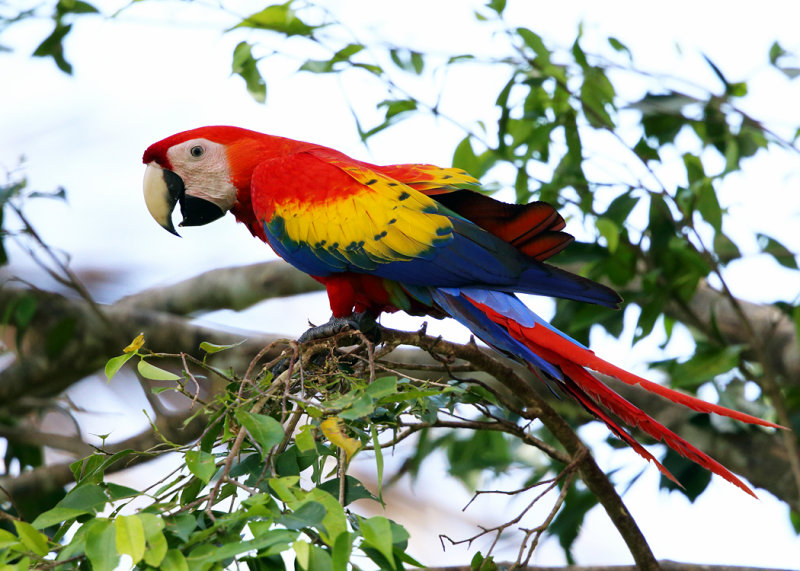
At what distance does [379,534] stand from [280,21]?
144 cm

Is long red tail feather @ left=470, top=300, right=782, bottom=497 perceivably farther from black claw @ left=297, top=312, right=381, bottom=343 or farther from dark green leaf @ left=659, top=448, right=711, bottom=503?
dark green leaf @ left=659, top=448, right=711, bottom=503

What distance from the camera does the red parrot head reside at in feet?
5.73

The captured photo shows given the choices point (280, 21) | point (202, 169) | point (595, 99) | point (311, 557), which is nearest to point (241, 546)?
point (311, 557)

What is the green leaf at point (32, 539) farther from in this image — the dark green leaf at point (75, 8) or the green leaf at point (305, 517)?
the dark green leaf at point (75, 8)

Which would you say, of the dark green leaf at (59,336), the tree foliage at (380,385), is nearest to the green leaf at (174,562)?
the tree foliage at (380,385)

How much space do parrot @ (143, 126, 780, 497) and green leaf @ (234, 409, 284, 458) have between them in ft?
1.66

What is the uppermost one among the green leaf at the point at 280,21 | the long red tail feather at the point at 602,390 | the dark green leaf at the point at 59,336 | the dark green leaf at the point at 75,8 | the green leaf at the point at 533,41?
the green leaf at the point at 533,41

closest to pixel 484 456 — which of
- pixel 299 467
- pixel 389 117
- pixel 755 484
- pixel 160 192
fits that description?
→ pixel 755 484

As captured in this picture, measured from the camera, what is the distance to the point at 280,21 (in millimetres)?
1861

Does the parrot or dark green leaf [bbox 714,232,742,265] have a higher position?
the parrot

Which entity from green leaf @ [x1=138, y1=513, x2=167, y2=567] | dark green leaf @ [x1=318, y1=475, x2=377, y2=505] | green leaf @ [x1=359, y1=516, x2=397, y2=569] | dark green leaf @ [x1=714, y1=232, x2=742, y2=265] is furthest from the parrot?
dark green leaf @ [x1=714, y1=232, x2=742, y2=265]

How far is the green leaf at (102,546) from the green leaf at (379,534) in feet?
0.82

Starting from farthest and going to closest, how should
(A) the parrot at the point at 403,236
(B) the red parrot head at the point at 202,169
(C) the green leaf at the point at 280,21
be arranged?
(C) the green leaf at the point at 280,21, (B) the red parrot head at the point at 202,169, (A) the parrot at the point at 403,236

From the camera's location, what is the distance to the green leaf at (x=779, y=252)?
1.94 metres
